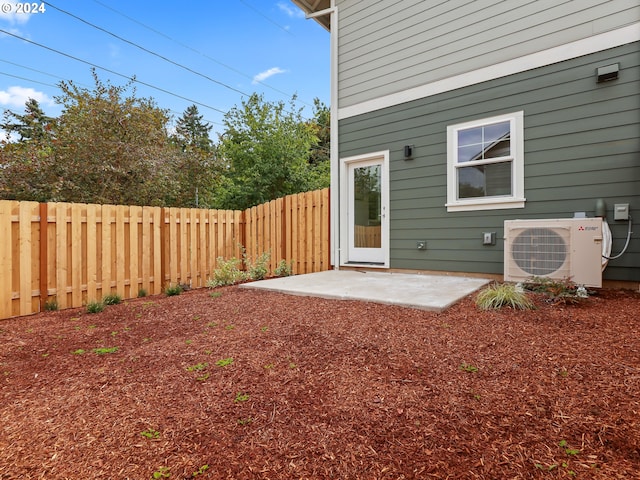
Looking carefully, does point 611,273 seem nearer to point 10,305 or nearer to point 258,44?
point 10,305

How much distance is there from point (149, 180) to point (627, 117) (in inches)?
335

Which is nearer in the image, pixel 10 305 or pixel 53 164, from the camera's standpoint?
pixel 10 305

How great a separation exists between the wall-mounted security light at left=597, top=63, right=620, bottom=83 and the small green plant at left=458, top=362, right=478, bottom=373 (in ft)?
12.9

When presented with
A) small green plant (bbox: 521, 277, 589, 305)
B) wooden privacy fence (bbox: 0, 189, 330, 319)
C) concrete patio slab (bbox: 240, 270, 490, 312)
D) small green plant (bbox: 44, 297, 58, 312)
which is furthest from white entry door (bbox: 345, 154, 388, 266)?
small green plant (bbox: 44, 297, 58, 312)

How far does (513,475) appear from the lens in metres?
1.05

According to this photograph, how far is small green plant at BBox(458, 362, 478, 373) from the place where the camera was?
5.82 ft

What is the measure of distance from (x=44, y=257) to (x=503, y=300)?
194 inches

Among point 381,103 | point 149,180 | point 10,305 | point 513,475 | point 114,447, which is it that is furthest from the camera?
point 149,180

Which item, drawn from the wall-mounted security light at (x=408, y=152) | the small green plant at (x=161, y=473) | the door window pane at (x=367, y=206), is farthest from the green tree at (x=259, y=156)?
the small green plant at (x=161, y=473)

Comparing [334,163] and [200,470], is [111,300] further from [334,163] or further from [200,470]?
[334,163]

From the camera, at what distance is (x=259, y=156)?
403 inches

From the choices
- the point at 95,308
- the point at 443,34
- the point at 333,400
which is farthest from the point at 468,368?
the point at 443,34

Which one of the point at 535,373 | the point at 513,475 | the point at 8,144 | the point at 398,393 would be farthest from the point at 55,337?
the point at 8,144

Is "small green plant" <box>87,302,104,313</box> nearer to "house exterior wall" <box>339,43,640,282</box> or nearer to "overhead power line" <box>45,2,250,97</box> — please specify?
"house exterior wall" <box>339,43,640,282</box>
